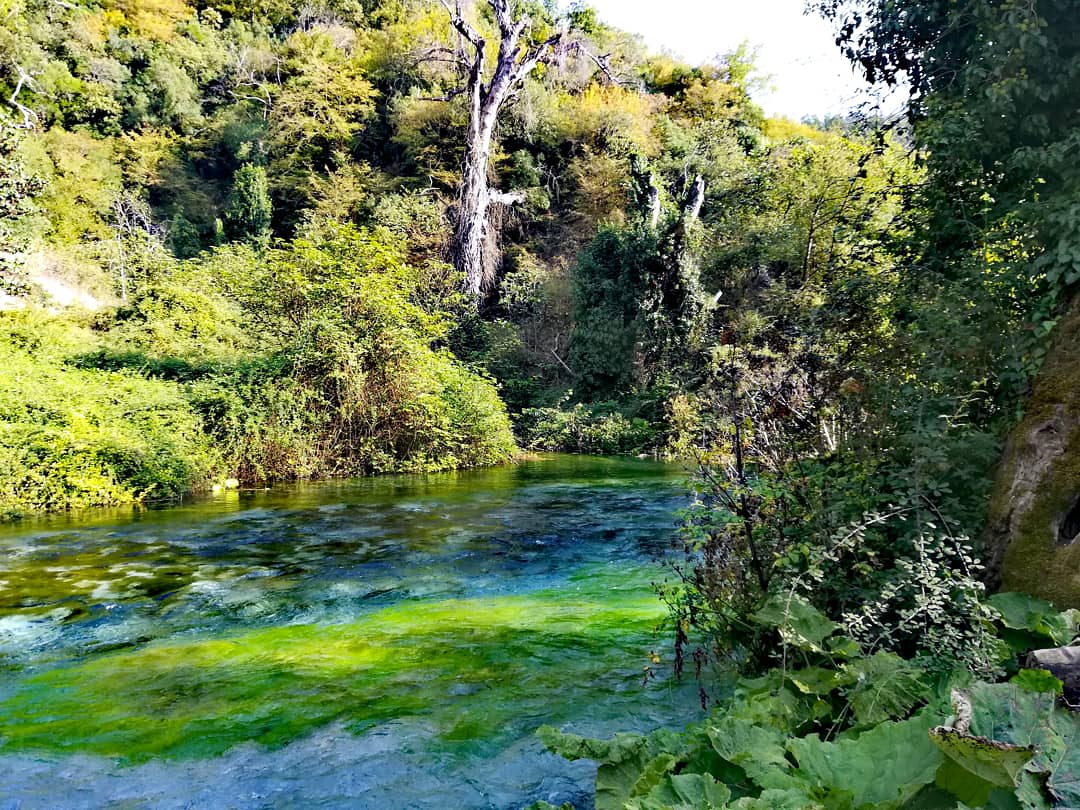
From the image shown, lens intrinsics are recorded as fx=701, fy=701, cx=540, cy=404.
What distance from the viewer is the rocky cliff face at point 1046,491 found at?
11.2 feet

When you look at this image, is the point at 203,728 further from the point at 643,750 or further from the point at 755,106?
the point at 755,106

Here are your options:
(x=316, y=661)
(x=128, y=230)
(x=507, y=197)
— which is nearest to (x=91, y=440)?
(x=316, y=661)

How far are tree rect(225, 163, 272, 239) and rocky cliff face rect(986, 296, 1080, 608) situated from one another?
114ft

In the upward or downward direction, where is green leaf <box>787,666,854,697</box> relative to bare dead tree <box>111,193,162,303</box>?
downward

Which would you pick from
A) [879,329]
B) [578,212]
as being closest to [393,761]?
[879,329]

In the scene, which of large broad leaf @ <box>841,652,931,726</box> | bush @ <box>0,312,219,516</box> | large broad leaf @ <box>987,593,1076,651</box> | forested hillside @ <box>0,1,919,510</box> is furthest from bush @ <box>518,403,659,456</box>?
large broad leaf @ <box>841,652,931,726</box>

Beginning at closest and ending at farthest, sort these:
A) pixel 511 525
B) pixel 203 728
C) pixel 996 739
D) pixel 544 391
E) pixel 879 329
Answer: pixel 996 739 < pixel 203 728 < pixel 879 329 < pixel 511 525 < pixel 544 391

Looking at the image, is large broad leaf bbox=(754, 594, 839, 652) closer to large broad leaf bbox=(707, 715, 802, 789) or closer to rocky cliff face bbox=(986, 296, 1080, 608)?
large broad leaf bbox=(707, 715, 802, 789)

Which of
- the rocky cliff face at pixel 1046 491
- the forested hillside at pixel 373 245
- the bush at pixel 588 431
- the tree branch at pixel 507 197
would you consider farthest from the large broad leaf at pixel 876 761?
the tree branch at pixel 507 197

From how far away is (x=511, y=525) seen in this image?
1030 centimetres

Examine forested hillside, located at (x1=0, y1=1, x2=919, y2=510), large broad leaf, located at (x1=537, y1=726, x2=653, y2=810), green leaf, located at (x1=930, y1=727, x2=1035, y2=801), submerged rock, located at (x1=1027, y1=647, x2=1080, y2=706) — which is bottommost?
large broad leaf, located at (x1=537, y1=726, x2=653, y2=810)

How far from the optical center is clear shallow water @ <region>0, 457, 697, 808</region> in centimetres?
348

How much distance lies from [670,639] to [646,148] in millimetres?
29877

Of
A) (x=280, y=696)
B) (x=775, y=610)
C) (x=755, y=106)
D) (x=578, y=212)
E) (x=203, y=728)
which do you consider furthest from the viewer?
(x=755, y=106)
